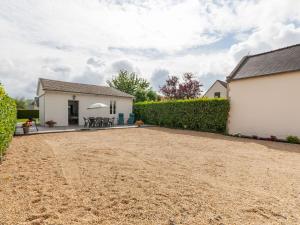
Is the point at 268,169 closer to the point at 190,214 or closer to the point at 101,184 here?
the point at 190,214

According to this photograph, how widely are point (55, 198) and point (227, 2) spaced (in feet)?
33.3

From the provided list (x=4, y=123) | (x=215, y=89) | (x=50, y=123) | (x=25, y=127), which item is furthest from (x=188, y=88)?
(x=4, y=123)

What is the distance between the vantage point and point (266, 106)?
13.7 metres

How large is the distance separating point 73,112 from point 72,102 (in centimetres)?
120

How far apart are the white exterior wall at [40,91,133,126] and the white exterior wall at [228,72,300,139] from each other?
12.7m

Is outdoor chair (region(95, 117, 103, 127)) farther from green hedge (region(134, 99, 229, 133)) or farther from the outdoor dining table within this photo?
green hedge (region(134, 99, 229, 133))

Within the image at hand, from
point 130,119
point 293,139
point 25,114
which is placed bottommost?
point 293,139

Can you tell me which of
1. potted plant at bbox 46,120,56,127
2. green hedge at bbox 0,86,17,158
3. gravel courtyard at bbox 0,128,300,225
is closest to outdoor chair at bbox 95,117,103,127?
potted plant at bbox 46,120,56,127

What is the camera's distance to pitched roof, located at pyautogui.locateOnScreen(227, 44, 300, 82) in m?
13.3

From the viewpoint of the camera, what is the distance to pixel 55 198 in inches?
154

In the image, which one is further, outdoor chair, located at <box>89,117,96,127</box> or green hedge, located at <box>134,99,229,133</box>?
outdoor chair, located at <box>89,117,96,127</box>

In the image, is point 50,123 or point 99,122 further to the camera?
point 99,122

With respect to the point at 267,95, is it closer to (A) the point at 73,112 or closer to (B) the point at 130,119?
(B) the point at 130,119

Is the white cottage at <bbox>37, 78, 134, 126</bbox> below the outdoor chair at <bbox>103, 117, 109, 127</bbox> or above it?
above
